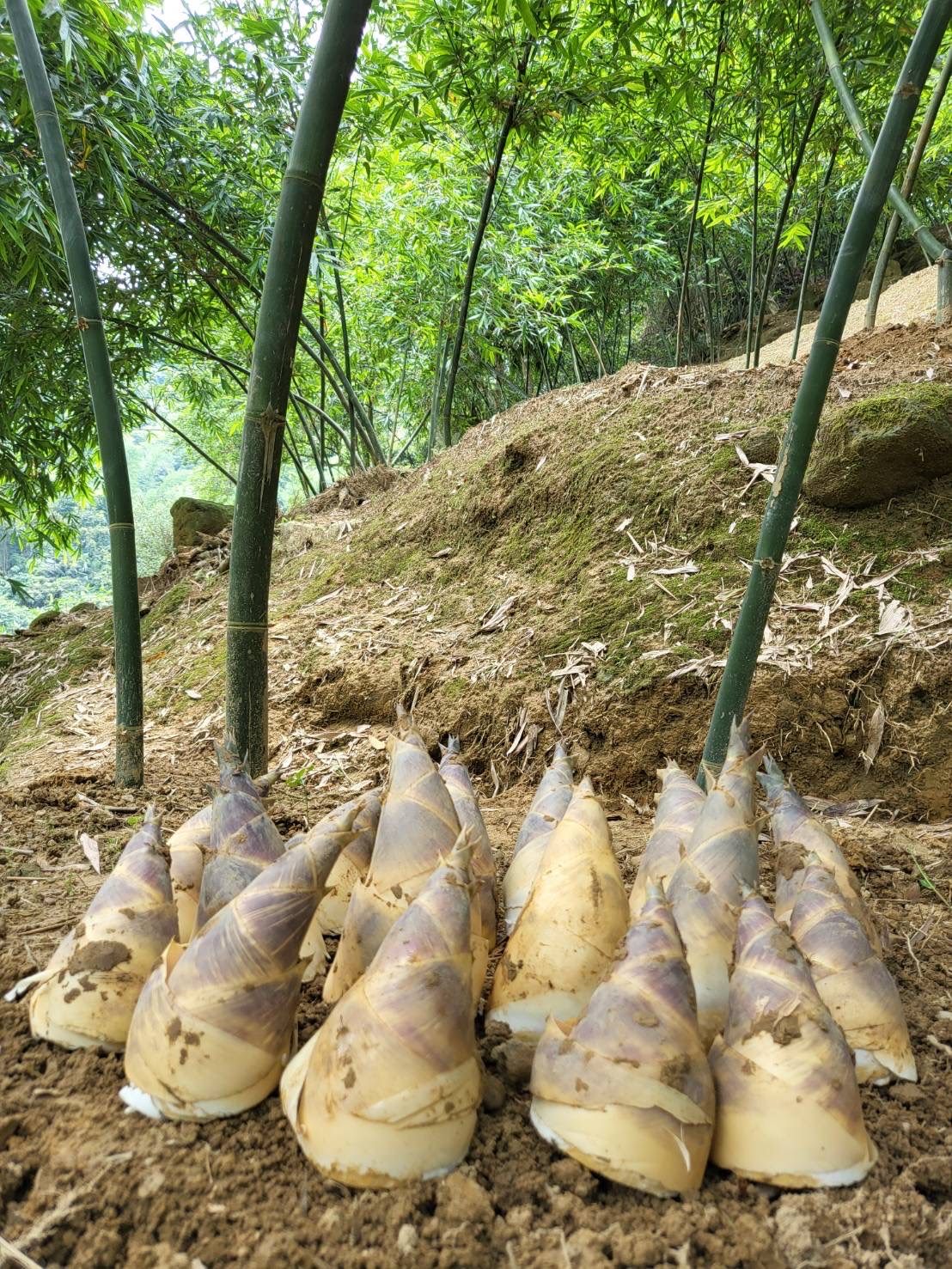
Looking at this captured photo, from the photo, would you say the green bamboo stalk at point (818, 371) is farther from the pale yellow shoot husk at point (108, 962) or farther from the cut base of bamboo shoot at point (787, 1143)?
the pale yellow shoot husk at point (108, 962)

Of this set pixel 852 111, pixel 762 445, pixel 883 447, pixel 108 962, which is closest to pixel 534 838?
pixel 108 962

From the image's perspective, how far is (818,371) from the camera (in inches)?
59.3

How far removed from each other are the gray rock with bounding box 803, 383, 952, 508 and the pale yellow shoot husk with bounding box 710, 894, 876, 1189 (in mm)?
2154

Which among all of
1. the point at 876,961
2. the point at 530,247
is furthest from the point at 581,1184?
the point at 530,247

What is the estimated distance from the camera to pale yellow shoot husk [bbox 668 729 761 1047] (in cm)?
105

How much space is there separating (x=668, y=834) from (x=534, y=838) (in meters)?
0.25

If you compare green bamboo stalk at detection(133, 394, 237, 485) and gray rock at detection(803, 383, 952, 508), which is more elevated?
green bamboo stalk at detection(133, 394, 237, 485)

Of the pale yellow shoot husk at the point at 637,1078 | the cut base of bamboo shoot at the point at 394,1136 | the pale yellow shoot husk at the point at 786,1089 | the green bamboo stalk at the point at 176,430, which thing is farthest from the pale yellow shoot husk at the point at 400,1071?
the green bamboo stalk at the point at 176,430

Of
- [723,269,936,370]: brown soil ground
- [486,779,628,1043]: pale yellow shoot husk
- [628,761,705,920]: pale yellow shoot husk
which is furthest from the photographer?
[723,269,936,370]: brown soil ground

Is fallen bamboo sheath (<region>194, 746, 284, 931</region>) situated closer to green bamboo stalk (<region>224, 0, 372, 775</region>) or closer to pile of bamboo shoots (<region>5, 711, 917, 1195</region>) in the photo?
pile of bamboo shoots (<region>5, 711, 917, 1195</region>)

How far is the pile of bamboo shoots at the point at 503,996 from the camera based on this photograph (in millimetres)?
821

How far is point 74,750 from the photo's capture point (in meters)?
2.96

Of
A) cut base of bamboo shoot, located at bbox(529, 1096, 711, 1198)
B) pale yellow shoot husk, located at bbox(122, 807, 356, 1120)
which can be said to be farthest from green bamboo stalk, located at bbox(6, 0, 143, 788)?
cut base of bamboo shoot, located at bbox(529, 1096, 711, 1198)

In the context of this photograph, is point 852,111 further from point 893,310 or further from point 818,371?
point 893,310
